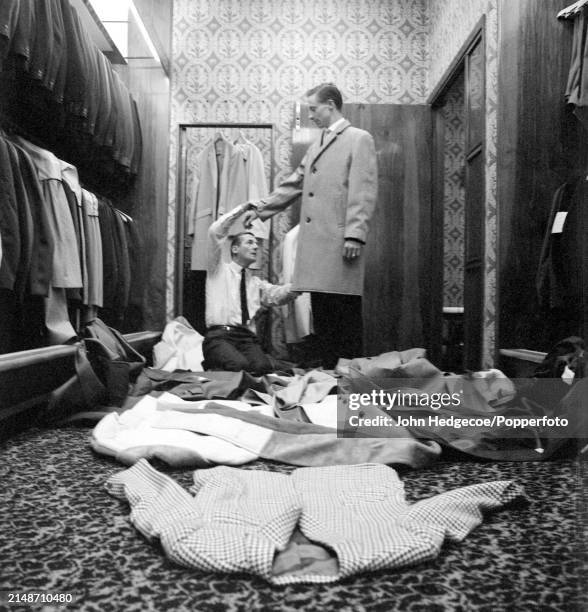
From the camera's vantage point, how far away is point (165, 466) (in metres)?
1.31

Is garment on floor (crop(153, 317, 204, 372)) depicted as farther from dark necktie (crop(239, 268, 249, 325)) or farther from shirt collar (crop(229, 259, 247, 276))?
shirt collar (crop(229, 259, 247, 276))

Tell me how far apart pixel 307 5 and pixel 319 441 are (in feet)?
11.9

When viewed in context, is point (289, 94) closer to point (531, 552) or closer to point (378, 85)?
point (378, 85)

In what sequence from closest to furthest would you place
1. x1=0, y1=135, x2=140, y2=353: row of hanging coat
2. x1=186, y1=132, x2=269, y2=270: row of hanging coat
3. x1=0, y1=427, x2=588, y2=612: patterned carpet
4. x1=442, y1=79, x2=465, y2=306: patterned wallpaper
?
1. x1=0, y1=427, x2=588, y2=612: patterned carpet
2. x1=0, y1=135, x2=140, y2=353: row of hanging coat
3. x1=186, y1=132, x2=269, y2=270: row of hanging coat
4. x1=442, y1=79, x2=465, y2=306: patterned wallpaper

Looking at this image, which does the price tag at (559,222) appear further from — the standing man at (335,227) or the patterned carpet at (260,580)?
the patterned carpet at (260,580)

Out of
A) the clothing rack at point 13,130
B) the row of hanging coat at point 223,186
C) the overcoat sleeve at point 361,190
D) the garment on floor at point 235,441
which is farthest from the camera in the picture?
the row of hanging coat at point 223,186

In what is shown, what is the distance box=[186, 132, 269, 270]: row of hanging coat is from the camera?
12.2ft

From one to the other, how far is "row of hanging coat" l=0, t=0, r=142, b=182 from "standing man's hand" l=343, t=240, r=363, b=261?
1.25 meters

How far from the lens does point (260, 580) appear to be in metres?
0.77

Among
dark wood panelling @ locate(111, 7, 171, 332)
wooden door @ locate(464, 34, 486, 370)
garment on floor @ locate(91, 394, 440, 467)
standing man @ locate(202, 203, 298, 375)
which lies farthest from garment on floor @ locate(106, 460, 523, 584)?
dark wood panelling @ locate(111, 7, 171, 332)

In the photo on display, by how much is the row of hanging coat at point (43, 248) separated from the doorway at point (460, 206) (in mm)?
1778

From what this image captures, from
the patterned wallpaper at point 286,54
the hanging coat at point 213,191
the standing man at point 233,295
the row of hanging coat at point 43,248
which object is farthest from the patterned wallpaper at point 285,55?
the row of hanging coat at point 43,248

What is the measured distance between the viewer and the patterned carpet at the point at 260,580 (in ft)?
2.38

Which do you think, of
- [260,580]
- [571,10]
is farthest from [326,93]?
[260,580]
